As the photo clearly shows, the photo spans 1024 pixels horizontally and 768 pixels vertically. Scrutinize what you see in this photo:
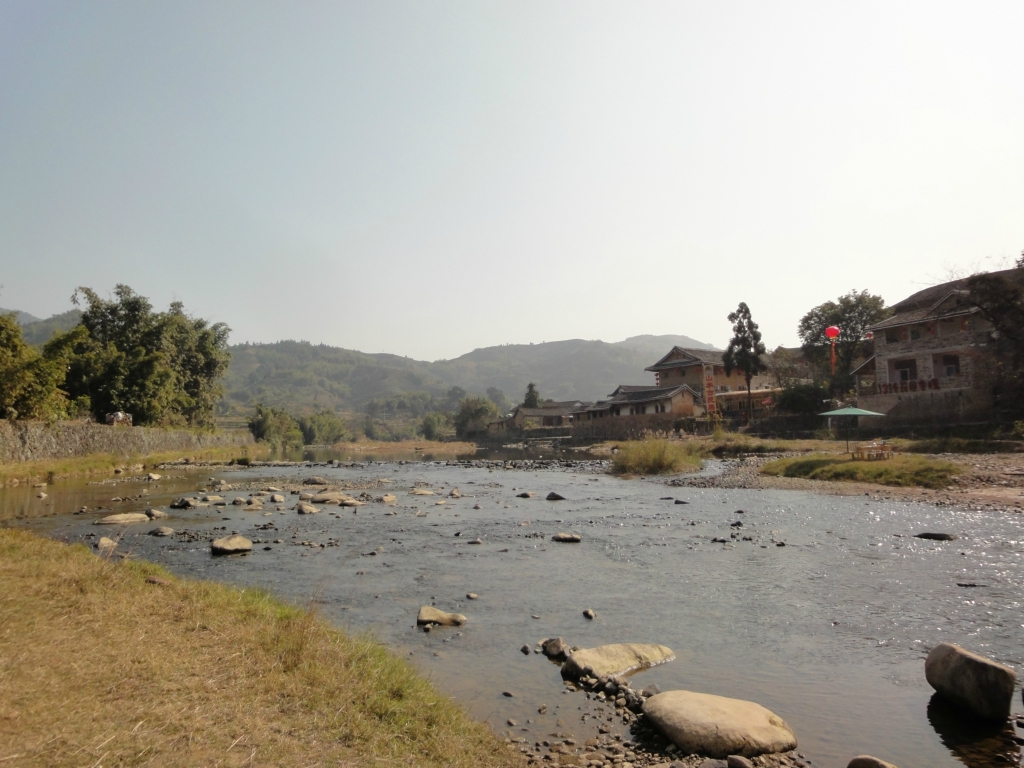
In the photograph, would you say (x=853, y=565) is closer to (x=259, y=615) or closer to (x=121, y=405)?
(x=259, y=615)

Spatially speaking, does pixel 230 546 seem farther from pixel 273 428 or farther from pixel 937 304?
pixel 273 428

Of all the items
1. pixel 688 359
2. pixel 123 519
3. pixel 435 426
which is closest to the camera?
pixel 123 519

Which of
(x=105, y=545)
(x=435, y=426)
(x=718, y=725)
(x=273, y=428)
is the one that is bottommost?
(x=718, y=725)

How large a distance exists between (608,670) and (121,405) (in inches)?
1645

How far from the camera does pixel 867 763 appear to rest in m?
4.75

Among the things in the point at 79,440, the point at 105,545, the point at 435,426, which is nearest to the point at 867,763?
the point at 105,545

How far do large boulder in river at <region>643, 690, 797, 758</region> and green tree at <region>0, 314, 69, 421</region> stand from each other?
100.0ft

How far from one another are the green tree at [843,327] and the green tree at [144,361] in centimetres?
5391

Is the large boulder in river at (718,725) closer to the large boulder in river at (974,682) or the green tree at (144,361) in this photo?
the large boulder in river at (974,682)

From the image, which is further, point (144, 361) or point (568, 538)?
point (144, 361)

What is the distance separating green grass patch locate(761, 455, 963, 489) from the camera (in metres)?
21.2

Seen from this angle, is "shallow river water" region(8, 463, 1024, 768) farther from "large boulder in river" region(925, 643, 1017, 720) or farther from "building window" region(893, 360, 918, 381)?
"building window" region(893, 360, 918, 381)

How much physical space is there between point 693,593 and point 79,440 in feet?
111

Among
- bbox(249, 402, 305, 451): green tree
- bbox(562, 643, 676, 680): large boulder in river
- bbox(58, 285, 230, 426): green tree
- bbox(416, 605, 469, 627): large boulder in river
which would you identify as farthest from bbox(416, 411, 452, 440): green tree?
bbox(562, 643, 676, 680): large boulder in river
